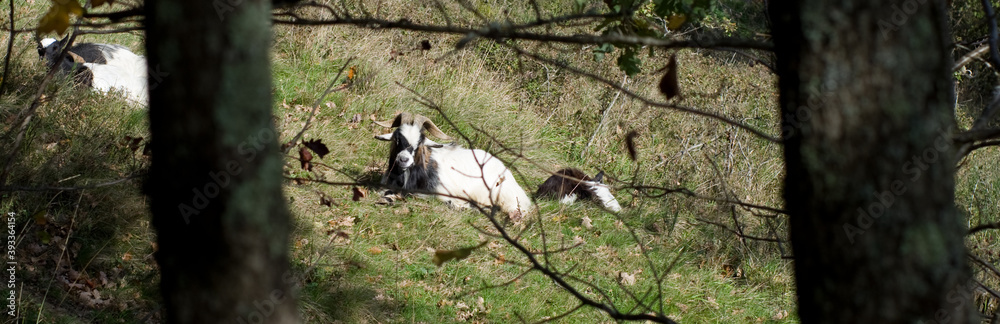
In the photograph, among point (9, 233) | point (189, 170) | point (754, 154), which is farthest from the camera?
point (754, 154)

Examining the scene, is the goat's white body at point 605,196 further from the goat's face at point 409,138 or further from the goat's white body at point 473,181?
the goat's face at point 409,138

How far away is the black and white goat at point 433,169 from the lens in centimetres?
713

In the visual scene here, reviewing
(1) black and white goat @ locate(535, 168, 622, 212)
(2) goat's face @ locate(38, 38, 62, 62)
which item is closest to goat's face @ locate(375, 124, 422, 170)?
(1) black and white goat @ locate(535, 168, 622, 212)

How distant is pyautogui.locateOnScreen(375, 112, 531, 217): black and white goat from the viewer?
7.13 metres

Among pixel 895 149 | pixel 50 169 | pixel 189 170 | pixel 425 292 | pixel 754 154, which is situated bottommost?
pixel 425 292

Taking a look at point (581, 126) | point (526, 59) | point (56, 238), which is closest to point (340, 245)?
point (56, 238)

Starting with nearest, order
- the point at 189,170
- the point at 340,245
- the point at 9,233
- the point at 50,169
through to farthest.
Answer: the point at 189,170 < the point at 9,233 < the point at 50,169 < the point at 340,245

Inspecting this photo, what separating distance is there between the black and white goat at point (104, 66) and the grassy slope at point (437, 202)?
29cm

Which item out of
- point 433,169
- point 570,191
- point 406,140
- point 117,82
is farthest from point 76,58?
point 570,191

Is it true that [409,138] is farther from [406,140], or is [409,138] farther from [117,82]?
[117,82]

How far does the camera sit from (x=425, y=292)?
18.1ft

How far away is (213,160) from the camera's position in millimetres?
1154

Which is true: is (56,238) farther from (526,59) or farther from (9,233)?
(526,59)

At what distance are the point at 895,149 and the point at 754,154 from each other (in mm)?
7503
